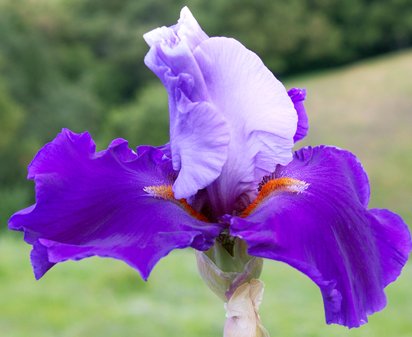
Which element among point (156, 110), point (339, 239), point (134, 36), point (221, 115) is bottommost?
point (156, 110)

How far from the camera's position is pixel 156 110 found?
2272cm

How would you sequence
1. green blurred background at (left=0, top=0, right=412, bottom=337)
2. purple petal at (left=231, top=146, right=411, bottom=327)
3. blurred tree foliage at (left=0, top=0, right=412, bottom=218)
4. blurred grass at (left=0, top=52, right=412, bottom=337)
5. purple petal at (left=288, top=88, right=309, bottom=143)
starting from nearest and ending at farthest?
purple petal at (left=231, top=146, right=411, bottom=327), purple petal at (left=288, top=88, right=309, bottom=143), blurred grass at (left=0, top=52, right=412, bottom=337), green blurred background at (left=0, top=0, right=412, bottom=337), blurred tree foliage at (left=0, top=0, right=412, bottom=218)

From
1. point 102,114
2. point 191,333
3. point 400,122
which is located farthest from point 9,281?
point 102,114

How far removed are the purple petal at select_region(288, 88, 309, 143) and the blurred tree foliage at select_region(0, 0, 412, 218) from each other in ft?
75.9

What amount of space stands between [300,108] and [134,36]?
90.8ft

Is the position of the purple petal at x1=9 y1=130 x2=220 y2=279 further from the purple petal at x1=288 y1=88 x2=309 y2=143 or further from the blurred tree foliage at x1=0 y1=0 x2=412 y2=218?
the blurred tree foliage at x1=0 y1=0 x2=412 y2=218

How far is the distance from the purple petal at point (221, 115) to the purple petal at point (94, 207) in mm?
49

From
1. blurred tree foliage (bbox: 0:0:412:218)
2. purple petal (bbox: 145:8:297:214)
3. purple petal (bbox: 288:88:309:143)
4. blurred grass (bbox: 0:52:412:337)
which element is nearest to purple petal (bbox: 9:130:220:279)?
purple petal (bbox: 145:8:297:214)

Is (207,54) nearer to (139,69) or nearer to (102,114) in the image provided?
(102,114)

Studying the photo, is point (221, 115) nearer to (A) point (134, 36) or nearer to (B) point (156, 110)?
(B) point (156, 110)

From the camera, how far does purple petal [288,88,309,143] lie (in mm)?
1028

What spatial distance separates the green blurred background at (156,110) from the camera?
3.92 meters

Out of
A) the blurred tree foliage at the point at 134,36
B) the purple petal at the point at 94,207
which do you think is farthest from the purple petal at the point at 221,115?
the blurred tree foliage at the point at 134,36

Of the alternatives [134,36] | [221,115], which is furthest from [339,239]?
[134,36]
